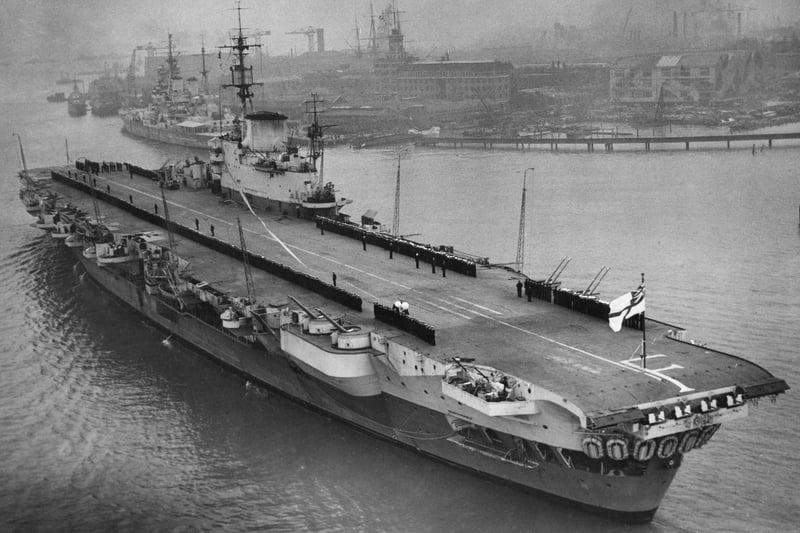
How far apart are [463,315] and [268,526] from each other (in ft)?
18.3

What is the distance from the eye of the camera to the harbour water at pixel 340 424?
15.0 metres

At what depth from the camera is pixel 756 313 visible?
74.1 feet

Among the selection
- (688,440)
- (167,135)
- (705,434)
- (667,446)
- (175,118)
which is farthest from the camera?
(175,118)

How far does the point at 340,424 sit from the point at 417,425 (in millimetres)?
2393

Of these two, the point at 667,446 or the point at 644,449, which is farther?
the point at 667,446

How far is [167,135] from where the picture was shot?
65750 mm

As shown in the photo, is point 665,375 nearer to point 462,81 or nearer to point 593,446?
point 593,446

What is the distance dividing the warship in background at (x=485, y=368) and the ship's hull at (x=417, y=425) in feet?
0.09

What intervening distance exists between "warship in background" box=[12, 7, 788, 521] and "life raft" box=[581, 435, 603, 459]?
0.02 m

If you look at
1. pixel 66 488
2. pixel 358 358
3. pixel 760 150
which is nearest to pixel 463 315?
pixel 358 358

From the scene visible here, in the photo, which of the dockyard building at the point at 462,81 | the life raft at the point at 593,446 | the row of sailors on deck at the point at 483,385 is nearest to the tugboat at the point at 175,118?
the dockyard building at the point at 462,81

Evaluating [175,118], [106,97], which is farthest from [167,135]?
[106,97]

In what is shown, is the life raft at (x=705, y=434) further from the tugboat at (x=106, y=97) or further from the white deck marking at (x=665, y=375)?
the tugboat at (x=106, y=97)

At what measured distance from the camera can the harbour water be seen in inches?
592
